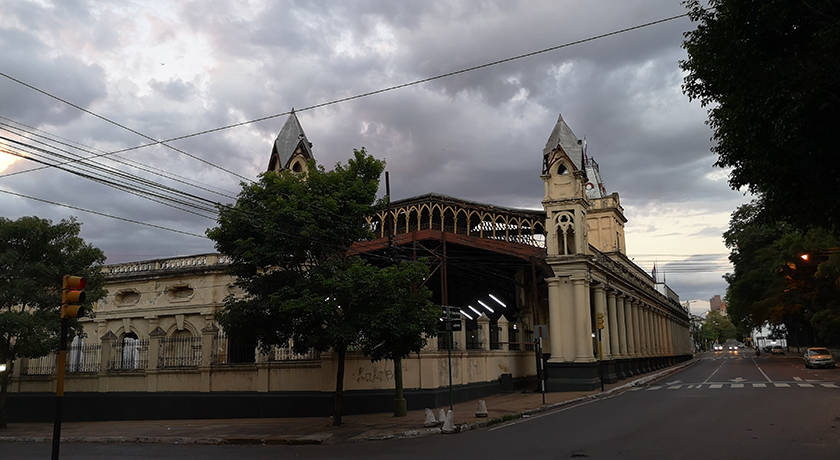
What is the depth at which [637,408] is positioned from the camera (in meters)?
20.7

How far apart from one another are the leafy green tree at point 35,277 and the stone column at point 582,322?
2346cm

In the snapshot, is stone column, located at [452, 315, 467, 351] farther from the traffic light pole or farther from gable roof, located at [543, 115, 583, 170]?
the traffic light pole

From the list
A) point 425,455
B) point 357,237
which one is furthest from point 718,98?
point 357,237

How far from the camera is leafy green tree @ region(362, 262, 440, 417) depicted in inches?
706

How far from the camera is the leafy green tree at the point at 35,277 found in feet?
74.0

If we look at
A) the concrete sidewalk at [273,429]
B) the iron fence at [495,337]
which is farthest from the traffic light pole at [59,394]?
the iron fence at [495,337]

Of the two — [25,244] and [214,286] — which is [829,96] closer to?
[25,244]

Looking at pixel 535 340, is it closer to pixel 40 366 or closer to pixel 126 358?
pixel 126 358

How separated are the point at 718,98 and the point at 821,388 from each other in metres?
20.8

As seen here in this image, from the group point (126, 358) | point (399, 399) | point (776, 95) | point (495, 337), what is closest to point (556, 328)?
point (495, 337)

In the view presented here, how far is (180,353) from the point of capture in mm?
26250

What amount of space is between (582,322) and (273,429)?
19.5m

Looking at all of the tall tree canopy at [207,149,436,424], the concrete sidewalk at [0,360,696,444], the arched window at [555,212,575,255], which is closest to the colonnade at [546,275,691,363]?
the arched window at [555,212,575,255]

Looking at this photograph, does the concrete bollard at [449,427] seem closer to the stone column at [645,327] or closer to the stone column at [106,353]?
the stone column at [106,353]
